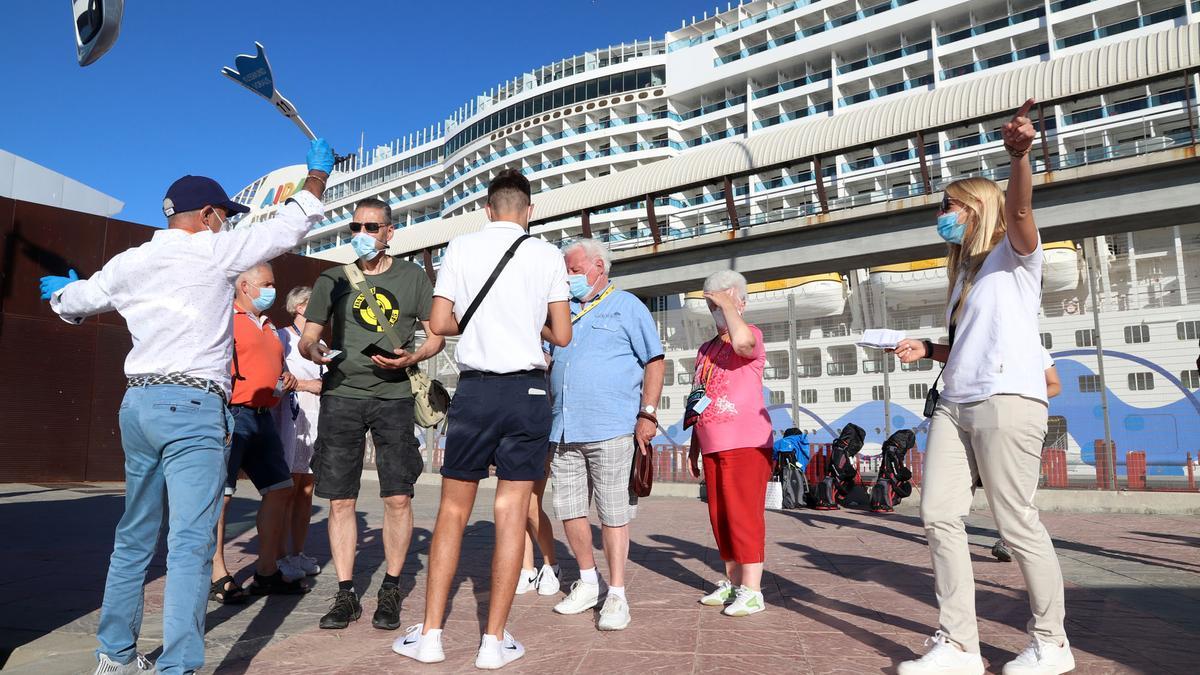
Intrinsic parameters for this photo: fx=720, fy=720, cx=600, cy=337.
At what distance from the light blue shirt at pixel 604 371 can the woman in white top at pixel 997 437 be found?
1.35 metres

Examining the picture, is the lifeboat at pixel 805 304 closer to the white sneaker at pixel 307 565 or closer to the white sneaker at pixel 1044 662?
the white sneaker at pixel 307 565

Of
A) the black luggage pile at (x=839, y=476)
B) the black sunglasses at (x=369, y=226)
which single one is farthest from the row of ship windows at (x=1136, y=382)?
the black sunglasses at (x=369, y=226)

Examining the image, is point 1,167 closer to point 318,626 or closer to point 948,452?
point 318,626

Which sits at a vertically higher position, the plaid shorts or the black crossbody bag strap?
the black crossbody bag strap

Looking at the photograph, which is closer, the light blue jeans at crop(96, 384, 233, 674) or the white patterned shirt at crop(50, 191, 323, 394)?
the light blue jeans at crop(96, 384, 233, 674)

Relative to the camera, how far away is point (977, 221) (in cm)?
292

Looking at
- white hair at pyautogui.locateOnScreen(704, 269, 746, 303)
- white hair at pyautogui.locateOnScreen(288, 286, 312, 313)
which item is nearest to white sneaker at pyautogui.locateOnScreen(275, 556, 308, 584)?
white hair at pyautogui.locateOnScreen(288, 286, 312, 313)

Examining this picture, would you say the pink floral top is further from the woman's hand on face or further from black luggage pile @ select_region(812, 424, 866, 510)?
black luggage pile @ select_region(812, 424, 866, 510)

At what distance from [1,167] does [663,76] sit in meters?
47.3

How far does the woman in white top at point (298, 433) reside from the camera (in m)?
4.43

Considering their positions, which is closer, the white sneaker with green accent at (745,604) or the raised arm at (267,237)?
the raised arm at (267,237)

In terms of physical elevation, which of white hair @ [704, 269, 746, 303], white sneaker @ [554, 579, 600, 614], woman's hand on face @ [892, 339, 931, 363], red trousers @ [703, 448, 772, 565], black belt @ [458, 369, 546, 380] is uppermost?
white hair @ [704, 269, 746, 303]

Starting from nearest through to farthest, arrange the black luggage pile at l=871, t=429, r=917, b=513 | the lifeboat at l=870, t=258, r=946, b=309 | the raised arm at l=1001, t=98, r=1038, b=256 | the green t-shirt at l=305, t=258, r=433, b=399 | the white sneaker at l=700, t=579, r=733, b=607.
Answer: the raised arm at l=1001, t=98, r=1038, b=256
the green t-shirt at l=305, t=258, r=433, b=399
the white sneaker at l=700, t=579, r=733, b=607
the black luggage pile at l=871, t=429, r=917, b=513
the lifeboat at l=870, t=258, r=946, b=309

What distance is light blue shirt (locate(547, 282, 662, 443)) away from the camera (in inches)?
142
